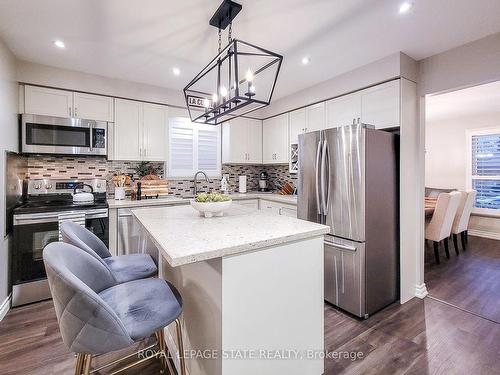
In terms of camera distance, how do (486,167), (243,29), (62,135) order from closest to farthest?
1. (243,29)
2. (62,135)
3. (486,167)

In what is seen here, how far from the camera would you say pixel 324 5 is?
1.81m

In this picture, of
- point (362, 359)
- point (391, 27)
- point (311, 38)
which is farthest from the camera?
point (311, 38)

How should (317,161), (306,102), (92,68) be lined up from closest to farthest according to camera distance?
1. (317,161)
2. (92,68)
3. (306,102)

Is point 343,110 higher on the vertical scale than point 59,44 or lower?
lower

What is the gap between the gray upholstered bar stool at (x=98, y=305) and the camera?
931 millimetres

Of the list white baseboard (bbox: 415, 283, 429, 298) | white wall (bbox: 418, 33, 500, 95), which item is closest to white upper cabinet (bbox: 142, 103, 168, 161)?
white wall (bbox: 418, 33, 500, 95)

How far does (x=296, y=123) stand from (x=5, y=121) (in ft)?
11.1

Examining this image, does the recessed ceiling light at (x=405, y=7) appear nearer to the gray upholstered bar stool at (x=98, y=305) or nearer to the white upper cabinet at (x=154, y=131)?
the gray upholstered bar stool at (x=98, y=305)

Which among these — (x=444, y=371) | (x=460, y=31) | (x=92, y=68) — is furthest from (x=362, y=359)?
(x=92, y=68)

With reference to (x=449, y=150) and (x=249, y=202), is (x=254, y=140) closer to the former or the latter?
(x=249, y=202)

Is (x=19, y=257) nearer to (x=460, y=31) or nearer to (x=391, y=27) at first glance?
(x=391, y=27)

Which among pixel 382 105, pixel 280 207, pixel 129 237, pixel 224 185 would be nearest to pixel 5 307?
pixel 129 237

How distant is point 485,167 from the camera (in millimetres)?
4980

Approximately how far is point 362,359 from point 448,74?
2.68 metres
